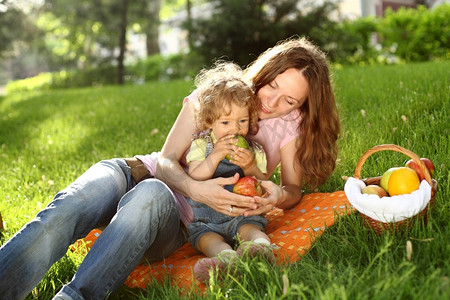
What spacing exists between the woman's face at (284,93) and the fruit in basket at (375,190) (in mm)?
830

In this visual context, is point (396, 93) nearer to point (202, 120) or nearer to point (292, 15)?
point (202, 120)

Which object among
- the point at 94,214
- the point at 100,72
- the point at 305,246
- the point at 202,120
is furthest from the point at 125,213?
the point at 100,72

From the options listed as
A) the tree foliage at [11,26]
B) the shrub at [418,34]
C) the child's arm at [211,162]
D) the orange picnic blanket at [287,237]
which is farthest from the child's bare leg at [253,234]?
the tree foliage at [11,26]

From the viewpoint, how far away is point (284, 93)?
3.04 metres

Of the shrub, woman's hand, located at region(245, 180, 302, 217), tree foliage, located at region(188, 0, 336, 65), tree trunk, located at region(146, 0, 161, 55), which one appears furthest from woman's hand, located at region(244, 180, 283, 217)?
tree trunk, located at region(146, 0, 161, 55)

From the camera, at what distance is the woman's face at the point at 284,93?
9.96 ft

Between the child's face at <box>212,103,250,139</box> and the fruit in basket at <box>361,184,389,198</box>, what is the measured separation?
0.80 metres

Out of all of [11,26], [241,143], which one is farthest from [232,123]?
[11,26]

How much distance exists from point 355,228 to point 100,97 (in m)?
8.13

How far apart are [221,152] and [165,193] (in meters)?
0.41

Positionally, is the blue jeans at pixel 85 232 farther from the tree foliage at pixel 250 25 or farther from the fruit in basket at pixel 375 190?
the tree foliage at pixel 250 25

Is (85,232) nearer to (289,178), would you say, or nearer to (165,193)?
(165,193)

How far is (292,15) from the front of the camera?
1329 centimetres

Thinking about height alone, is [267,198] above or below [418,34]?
above
